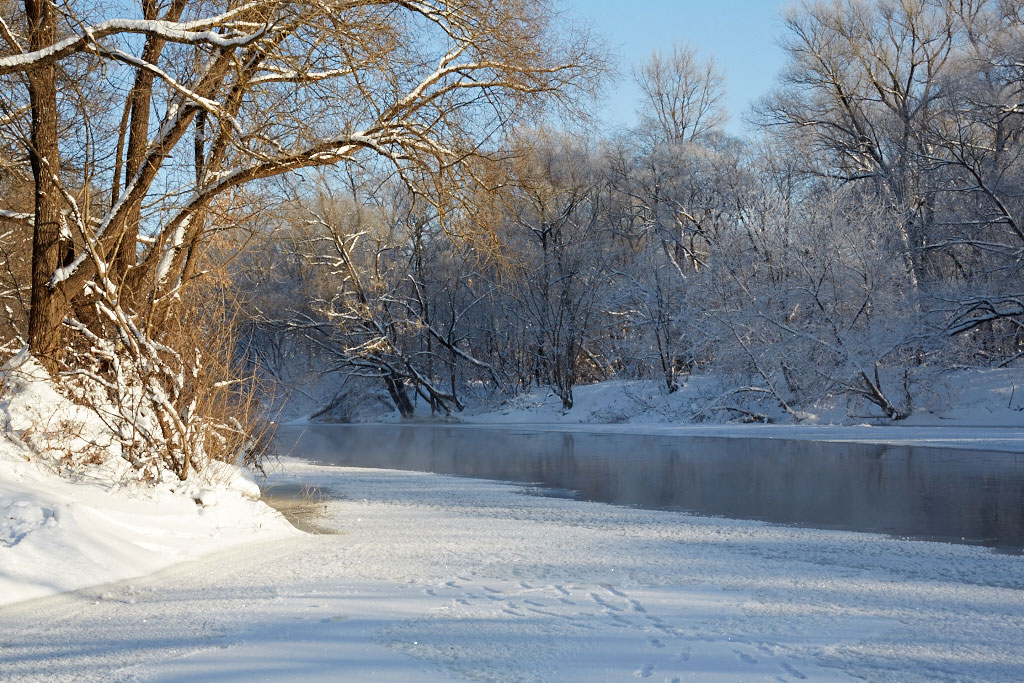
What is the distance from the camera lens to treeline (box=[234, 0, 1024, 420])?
2353 centimetres

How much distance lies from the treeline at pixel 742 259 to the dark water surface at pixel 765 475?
5.48m

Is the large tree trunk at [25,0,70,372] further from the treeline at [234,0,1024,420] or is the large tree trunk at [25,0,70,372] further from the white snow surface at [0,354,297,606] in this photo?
the treeline at [234,0,1024,420]

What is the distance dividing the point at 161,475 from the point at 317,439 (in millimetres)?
17602

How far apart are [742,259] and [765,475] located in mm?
15485

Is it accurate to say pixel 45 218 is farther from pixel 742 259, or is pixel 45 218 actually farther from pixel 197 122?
pixel 742 259

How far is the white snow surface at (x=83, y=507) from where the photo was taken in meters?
5.38

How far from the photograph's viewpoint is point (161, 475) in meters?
7.30

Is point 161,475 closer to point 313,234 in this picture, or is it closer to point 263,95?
point 263,95

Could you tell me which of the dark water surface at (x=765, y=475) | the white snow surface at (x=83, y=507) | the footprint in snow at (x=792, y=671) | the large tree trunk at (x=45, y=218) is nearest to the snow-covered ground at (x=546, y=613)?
the footprint in snow at (x=792, y=671)

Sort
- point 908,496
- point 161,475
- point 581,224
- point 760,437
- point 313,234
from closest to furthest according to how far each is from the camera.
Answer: point 161,475 → point 908,496 → point 760,437 → point 313,234 → point 581,224

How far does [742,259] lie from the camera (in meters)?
26.8

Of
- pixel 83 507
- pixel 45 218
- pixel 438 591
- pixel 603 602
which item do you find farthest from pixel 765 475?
pixel 45 218

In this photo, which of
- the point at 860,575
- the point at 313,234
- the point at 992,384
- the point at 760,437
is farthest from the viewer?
the point at 313,234

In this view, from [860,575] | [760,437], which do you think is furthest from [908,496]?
[760,437]
